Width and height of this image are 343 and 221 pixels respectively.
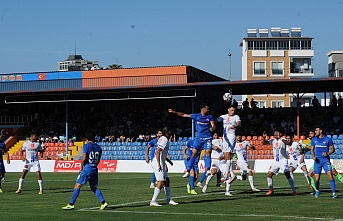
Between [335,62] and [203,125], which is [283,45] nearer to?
[335,62]

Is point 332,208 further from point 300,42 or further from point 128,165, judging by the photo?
point 300,42

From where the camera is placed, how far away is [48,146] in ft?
181

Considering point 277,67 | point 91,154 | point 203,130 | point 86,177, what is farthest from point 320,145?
point 277,67

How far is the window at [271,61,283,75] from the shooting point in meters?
116

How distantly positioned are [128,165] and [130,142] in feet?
20.5

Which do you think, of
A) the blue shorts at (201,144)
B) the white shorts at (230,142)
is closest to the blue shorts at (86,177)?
the blue shorts at (201,144)

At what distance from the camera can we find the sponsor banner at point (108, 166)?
1844 inches

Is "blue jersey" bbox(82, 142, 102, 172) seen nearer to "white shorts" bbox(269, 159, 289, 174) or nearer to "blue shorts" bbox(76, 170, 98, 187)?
"blue shorts" bbox(76, 170, 98, 187)

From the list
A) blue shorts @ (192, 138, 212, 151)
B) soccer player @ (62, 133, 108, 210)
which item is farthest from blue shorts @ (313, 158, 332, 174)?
soccer player @ (62, 133, 108, 210)

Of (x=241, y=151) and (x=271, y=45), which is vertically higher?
(x=271, y=45)

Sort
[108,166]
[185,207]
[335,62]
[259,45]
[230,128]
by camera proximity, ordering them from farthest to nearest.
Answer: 1. [259,45]
2. [335,62]
3. [108,166]
4. [230,128]
5. [185,207]

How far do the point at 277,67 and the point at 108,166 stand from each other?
241ft

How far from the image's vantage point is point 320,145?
20234 mm

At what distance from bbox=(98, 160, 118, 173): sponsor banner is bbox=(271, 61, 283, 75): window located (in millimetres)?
72374
